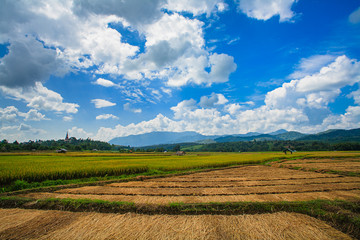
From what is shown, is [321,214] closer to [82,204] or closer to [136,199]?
[136,199]

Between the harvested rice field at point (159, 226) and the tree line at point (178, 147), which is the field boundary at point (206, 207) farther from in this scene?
the tree line at point (178, 147)

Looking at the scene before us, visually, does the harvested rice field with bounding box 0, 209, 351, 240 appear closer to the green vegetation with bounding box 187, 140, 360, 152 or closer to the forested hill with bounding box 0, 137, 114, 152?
the forested hill with bounding box 0, 137, 114, 152

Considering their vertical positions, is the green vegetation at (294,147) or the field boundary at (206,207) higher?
the field boundary at (206,207)

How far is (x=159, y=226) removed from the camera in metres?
5.41

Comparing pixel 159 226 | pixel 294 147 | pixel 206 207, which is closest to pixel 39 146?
pixel 159 226

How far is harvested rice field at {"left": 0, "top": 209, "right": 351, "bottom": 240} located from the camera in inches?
192

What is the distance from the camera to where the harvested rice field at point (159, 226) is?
487 cm

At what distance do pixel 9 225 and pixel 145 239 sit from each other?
4.92m

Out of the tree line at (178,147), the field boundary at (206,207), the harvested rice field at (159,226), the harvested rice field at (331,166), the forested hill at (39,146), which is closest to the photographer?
the harvested rice field at (159,226)

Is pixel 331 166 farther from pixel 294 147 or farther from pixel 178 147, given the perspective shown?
pixel 294 147

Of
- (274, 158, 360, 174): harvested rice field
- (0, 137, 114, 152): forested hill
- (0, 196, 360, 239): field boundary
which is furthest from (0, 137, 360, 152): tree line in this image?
(0, 196, 360, 239): field boundary

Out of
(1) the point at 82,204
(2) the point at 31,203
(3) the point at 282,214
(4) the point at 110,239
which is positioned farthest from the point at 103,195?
(3) the point at 282,214

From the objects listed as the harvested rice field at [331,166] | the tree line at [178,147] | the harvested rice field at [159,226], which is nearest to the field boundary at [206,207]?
the harvested rice field at [159,226]

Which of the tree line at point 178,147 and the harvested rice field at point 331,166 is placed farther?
the tree line at point 178,147
